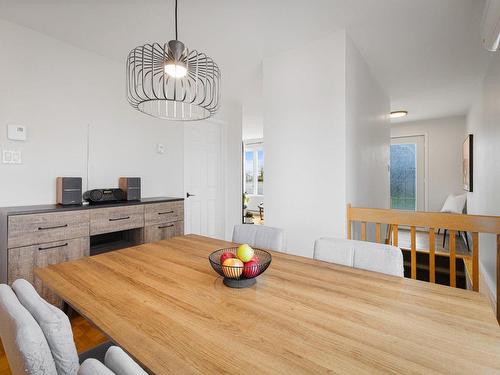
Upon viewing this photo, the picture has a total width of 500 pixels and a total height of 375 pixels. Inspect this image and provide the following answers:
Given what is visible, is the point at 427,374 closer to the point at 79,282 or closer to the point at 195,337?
the point at 195,337

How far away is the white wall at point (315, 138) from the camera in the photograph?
2410 millimetres

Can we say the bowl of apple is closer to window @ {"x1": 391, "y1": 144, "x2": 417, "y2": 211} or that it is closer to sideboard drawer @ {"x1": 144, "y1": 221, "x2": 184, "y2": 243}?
sideboard drawer @ {"x1": 144, "y1": 221, "x2": 184, "y2": 243}

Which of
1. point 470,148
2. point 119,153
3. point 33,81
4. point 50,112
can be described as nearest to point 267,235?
point 119,153

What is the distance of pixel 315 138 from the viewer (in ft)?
8.38

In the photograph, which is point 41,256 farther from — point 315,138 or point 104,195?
point 315,138

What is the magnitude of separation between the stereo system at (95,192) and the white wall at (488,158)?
3.65 meters

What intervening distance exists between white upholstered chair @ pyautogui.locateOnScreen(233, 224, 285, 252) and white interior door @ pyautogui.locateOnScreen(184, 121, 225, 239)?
2.03 metres

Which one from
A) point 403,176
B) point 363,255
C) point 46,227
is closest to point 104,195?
point 46,227

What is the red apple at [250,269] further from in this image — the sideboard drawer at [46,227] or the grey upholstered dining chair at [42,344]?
the sideboard drawer at [46,227]

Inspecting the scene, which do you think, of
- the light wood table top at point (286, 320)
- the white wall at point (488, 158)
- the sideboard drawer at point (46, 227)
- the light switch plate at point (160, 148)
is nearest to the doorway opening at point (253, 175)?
the light switch plate at point (160, 148)

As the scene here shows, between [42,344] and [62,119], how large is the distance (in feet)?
8.31

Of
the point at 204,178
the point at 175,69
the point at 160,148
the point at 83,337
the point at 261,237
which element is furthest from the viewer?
the point at 204,178

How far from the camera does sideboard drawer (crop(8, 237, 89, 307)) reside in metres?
1.89

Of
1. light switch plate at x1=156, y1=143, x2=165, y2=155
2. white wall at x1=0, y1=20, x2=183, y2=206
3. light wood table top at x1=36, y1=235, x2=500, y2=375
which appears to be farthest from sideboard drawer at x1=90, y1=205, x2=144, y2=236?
light wood table top at x1=36, y1=235, x2=500, y2=375
